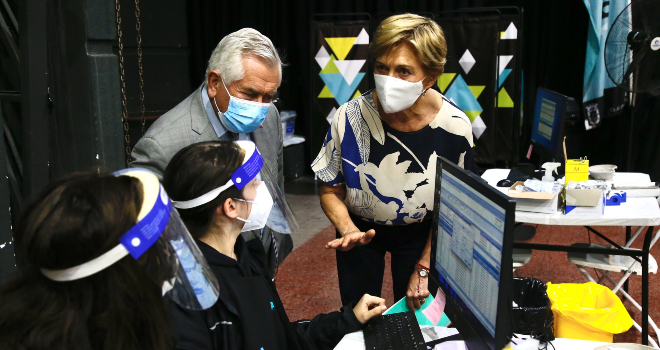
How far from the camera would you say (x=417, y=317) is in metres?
1.75

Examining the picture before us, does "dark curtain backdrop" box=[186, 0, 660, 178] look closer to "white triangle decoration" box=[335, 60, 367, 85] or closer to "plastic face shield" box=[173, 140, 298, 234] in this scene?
"white triangle decoration" box=[335, 60, 367, 85]

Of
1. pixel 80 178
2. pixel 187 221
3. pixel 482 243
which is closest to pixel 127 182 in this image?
pixel 80 178

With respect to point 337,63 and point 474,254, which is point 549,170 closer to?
point 474,254

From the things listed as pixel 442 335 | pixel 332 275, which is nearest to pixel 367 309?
pixel 442 335

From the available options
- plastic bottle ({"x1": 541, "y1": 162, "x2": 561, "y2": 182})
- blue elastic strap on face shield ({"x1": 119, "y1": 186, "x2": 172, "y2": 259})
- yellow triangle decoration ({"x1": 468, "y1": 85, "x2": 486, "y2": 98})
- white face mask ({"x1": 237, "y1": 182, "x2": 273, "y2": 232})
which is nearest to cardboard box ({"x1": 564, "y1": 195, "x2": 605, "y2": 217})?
plastic bottle ({"x1": 541, "y1": 162, "x2": 561, "y2": 182})

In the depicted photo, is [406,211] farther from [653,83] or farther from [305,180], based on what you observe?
[305,180]

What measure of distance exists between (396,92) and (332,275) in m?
2.34

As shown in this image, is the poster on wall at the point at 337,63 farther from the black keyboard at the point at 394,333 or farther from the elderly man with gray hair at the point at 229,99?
the black keyboard at the point at 394,333

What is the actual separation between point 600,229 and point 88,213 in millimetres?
4591

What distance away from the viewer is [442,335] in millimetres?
1600

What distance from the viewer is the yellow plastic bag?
1.84 m

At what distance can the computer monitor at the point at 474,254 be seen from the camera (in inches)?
46.3

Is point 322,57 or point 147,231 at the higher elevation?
point 322,57

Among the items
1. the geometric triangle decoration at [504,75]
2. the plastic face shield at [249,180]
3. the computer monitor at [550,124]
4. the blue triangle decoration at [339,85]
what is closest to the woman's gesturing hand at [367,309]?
the plastic face shield at [249,180]
